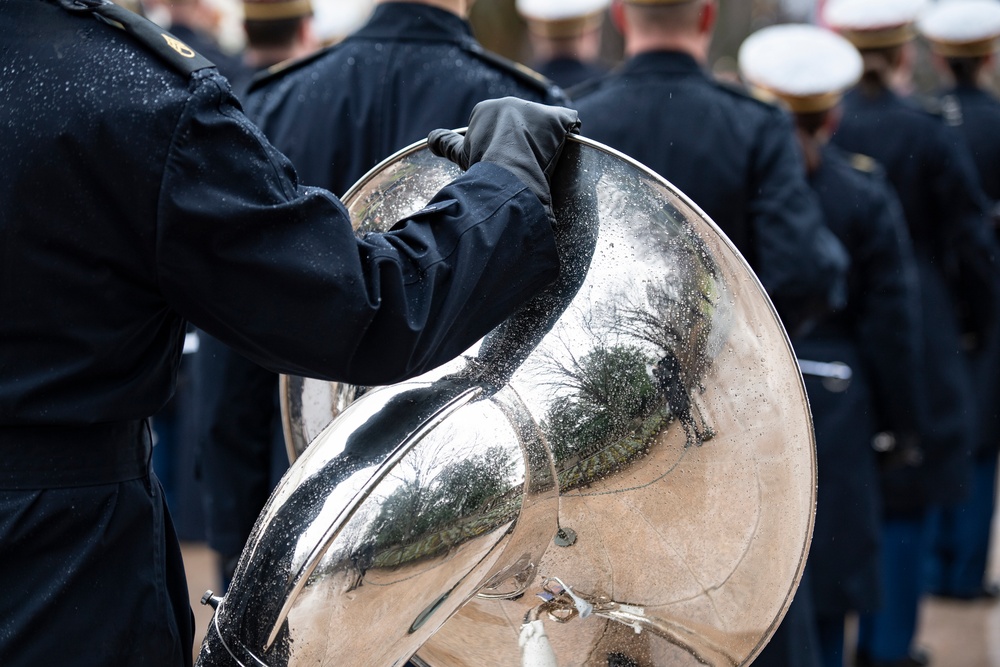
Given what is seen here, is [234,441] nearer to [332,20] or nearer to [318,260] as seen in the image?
[318,260]

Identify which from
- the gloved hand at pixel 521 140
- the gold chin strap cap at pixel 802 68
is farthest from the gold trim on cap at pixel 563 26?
the gloved hand at pixel 521 140

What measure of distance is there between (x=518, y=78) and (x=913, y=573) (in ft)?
8.10

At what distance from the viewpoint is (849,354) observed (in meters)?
3.32

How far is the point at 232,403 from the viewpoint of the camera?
8.18ft

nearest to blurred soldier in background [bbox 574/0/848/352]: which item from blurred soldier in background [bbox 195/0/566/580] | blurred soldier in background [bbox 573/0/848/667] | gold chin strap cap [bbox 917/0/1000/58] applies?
blurred soldier in background [bbox 573/0/848/667]

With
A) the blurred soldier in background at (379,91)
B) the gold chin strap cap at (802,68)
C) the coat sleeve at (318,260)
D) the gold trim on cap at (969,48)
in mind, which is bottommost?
the gold trim on cap at (969,48)

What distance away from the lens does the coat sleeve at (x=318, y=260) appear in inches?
47.4

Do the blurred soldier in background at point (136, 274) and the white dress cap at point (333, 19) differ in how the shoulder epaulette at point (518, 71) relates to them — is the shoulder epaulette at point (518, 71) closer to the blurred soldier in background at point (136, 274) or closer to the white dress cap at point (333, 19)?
the blurred soldier in background at point (136, 274)

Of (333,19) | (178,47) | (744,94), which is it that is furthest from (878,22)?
(178,47)

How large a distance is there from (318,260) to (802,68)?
96.1 inches

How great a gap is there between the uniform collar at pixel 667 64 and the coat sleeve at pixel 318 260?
154cm

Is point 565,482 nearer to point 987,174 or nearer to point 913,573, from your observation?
point 913,573

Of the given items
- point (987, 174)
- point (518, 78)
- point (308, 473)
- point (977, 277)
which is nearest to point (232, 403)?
point (518, 78)

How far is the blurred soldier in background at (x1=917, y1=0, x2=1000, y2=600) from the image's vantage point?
452 centimetres
